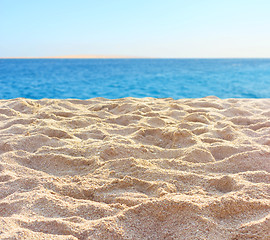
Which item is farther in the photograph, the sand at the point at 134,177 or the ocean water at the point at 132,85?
the ocean water at the point at 132,85

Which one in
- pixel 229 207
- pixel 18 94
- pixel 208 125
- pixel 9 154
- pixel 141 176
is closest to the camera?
pixel 229 207

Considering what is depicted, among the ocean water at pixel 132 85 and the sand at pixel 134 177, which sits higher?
the sand at pixel 134 177

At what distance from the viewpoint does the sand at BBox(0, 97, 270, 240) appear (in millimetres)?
1193

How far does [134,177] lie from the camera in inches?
66.4

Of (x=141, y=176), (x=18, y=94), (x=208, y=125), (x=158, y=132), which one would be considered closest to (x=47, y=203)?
(x=141, y=176)

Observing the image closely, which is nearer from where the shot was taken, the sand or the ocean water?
the sand

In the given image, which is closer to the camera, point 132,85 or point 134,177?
point 134,177

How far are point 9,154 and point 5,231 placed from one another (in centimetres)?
97

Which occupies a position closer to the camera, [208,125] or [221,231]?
[221,231]

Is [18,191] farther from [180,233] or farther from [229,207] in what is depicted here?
[229,207]

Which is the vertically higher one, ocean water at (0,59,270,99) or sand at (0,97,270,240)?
sand at (0,97,270,240)

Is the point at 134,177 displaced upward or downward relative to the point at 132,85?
upward

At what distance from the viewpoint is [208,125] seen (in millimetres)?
2750

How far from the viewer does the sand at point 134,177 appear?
1.19 m
